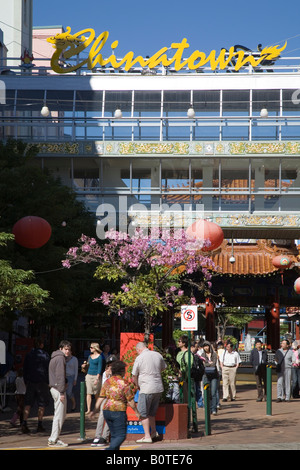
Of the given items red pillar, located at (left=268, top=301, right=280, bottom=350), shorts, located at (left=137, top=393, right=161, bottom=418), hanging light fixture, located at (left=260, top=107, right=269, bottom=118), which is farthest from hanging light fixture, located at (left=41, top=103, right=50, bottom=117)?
shorts, located at (left=137, top=393, right=161, bottom=418)

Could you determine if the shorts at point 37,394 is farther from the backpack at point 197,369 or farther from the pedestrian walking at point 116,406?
the pedestrian walking at point 116,406

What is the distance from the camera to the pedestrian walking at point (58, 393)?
14336 millimetres

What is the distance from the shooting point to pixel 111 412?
11289mm

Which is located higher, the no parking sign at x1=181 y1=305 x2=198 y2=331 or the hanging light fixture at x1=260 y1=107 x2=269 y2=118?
the hanging light fixture at x1=260 y1=107 x2=269 y2=118

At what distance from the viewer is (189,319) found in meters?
16.9

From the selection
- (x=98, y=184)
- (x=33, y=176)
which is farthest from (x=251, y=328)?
(x=33, y=176)

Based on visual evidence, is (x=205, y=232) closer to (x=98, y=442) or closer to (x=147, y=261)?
(x=147, y=261)

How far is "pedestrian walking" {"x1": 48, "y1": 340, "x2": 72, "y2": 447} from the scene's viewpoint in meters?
14.3

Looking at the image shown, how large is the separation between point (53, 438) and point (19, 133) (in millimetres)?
27825

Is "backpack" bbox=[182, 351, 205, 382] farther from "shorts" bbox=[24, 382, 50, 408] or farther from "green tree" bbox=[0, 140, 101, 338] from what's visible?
"green tree" bbox=[0, 140, 101, 338]

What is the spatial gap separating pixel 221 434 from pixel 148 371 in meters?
2.87

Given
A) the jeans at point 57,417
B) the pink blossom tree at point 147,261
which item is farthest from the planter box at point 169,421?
the pink blossom tree at point 147,261

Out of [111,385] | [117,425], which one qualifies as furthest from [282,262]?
[117,425]
